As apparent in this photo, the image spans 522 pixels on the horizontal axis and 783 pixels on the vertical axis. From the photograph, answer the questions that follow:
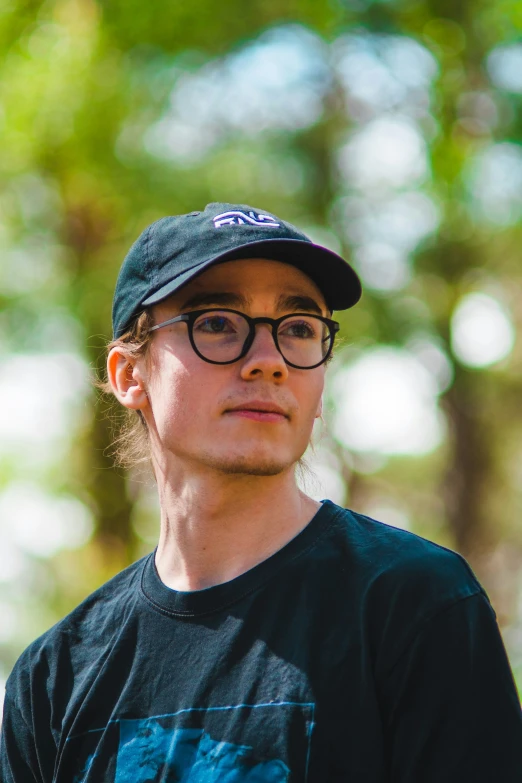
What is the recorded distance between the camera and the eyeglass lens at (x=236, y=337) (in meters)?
2.00

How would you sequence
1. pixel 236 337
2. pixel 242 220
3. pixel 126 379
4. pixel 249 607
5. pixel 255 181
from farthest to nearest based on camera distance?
1. pixel 255 181
2. pixel 126 379
3. pixel 242 220
4. pixel 236 337
5. pixel 249 607

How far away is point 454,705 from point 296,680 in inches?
12.5

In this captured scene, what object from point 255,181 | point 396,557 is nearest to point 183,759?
point 396,557

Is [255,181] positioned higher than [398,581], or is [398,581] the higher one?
[255,181]

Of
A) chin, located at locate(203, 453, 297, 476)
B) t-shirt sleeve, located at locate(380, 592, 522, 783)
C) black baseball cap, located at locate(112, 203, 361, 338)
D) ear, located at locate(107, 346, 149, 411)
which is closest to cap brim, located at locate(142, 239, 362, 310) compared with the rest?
black baseball cap, located at locate(112, 203, 361, 338)

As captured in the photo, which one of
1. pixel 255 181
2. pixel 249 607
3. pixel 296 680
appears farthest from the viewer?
pixel 255 181

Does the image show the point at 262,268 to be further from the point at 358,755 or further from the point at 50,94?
the point at 50,94

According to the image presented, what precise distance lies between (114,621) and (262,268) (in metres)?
0.95

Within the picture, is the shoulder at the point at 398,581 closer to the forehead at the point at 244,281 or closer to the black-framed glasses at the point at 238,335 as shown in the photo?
the black-framed glasses at the point at 238,335

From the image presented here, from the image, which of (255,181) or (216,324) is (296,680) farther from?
(255,181)

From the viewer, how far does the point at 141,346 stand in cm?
223

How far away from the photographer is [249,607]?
1.88 metres

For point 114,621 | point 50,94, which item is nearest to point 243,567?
point 114,621

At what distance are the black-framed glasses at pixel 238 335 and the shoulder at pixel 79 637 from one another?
659 millimetres
